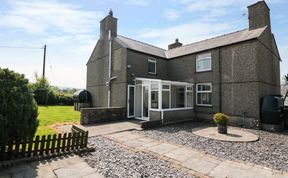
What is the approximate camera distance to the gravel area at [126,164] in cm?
417

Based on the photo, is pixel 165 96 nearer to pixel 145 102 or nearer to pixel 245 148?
pixel 145 102

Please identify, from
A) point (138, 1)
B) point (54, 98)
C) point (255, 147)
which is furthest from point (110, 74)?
point (54, 98)

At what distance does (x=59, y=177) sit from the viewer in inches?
156

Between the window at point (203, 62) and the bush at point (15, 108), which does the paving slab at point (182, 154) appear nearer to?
the bush at point (15, 108)

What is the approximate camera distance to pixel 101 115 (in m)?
11.7

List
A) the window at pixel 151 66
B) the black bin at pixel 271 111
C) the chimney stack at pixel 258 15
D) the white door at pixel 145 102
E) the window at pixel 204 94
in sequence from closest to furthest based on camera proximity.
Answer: the black bin at pixel 271 111
the chimney stack at pixel 258 15
the white door at pixel 145 102
the window at pixel 204 94
the window at pixel 151 66

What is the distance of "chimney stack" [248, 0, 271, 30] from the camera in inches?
464

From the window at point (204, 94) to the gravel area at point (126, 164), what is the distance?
909 centimetres

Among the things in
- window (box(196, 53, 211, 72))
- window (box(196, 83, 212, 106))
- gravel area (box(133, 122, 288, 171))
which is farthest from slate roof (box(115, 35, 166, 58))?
gravel area (box(133, 122, 288, 171))

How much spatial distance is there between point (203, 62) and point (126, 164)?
11.3 m

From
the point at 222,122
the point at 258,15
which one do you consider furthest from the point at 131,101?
the point at 258,15

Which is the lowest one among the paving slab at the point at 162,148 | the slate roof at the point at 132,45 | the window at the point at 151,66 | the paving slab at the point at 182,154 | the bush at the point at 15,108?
the paving slab at the point at 182,154

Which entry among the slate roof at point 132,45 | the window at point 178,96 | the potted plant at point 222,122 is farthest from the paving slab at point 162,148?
the slate roof at point 132,45

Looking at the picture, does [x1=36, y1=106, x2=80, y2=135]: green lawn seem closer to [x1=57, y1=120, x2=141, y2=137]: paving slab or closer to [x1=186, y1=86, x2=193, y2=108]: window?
[x1=57, y1=120, x2=141, y2=137]: paving slab
